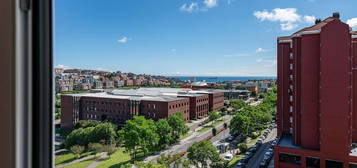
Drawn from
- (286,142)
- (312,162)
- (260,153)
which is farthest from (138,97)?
(312,162)

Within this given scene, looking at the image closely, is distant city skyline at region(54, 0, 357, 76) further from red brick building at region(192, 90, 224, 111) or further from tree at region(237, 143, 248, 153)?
tree at region(237, 143, 248, 153)

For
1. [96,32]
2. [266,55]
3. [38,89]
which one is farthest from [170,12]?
[38,89]

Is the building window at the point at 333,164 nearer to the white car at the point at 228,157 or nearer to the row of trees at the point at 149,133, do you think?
the white car at the point at 228,157

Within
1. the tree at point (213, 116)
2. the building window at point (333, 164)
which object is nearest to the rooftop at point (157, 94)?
the tree at point (213, 116)

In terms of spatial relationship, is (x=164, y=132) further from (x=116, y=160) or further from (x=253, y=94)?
(x=253, y=94)

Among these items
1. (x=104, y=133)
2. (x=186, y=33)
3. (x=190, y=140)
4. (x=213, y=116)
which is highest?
Result: (x=186, y=33)

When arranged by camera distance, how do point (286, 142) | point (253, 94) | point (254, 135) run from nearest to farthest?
point (253, 94) < point (286, 142) < point (254, 135)
